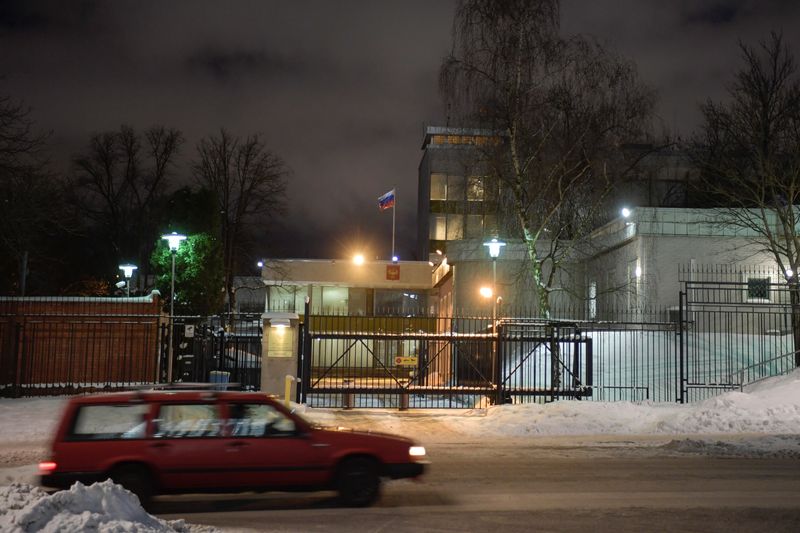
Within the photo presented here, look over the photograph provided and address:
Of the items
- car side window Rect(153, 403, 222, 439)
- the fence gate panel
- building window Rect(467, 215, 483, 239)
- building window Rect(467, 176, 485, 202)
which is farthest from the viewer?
building window Rect(467, 215, 483, 239)

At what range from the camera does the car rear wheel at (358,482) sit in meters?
9.91

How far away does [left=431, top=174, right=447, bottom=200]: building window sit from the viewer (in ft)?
212

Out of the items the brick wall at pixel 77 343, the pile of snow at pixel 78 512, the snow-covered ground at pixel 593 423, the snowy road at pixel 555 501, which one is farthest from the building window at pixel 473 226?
the pile of snow at pixel 78 512

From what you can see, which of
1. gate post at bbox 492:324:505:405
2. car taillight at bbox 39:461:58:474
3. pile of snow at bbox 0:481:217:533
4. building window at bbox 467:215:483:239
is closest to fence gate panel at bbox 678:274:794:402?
gate post at bbox 492:324:505:405

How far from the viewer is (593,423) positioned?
18188 millimetres

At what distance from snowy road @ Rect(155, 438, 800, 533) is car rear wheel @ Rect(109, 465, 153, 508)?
254 mm

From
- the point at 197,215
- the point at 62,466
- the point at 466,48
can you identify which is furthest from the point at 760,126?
the point at 62,466

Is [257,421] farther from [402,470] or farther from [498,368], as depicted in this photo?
[498,368]

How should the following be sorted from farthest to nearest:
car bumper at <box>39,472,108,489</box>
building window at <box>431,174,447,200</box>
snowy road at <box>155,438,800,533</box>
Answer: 1. building window at <box>431,174,447,200</box>
2. car bumper at <box>39,472,108,489</box>
3. snowy road at <box>155,438,800,533</box>

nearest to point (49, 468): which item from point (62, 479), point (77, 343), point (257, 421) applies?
point (62, 479)

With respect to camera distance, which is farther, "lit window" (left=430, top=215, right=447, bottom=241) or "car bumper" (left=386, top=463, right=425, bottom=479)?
"lit window" (left=430, top=215, right=447, bottom=241)

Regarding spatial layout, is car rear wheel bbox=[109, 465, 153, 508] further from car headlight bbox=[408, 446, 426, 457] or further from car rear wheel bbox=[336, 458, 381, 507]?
car headlight bbox=[408, 446, 426, 457]

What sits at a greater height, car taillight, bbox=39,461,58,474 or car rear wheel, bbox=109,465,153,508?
car taillight, bbox=39,461,58,474

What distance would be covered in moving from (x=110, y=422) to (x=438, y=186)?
56.2 m
